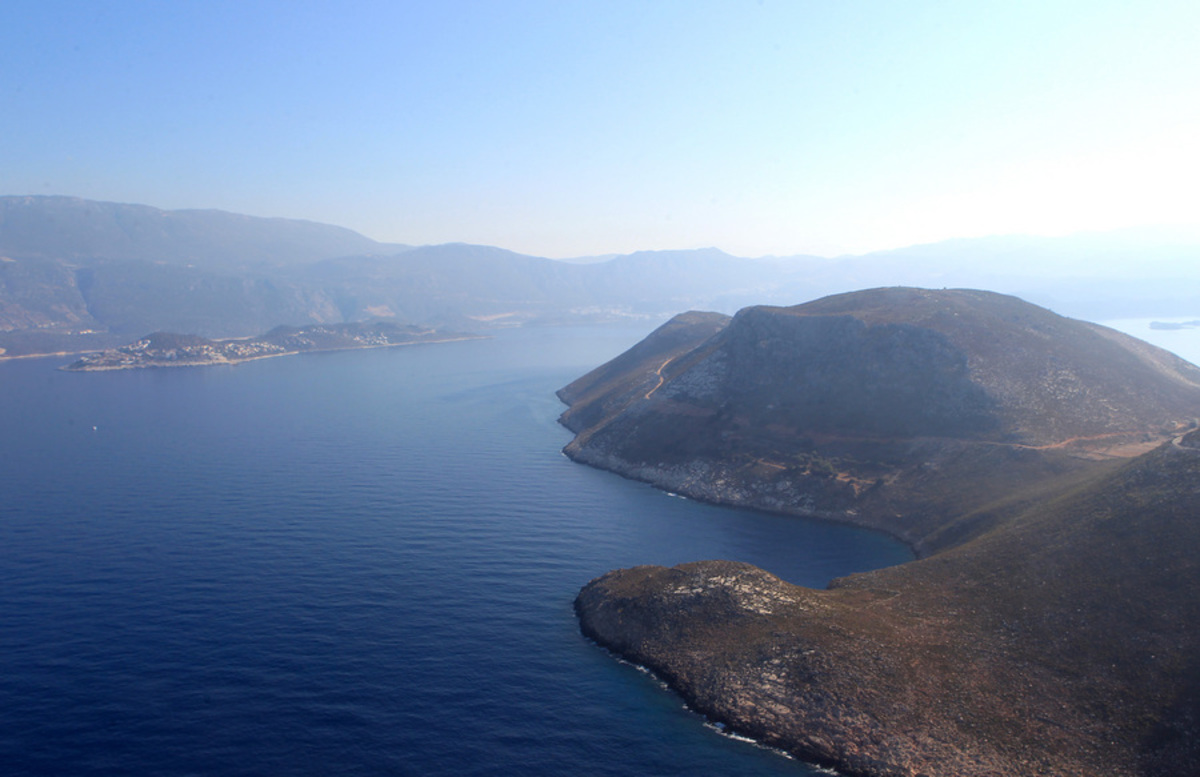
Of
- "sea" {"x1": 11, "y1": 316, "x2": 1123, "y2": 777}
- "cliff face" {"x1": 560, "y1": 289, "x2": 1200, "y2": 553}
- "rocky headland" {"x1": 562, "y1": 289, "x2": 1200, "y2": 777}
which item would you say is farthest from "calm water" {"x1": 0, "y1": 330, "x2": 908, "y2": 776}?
"cliff face" {"x1": 560, "y1": 289, "x2": 1200, "y2": 553}

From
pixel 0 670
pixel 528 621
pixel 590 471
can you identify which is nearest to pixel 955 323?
pixel 590 471

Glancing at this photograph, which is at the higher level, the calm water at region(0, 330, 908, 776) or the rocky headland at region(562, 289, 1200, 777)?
the rocky headland at region(562, 289, 1200, 777)

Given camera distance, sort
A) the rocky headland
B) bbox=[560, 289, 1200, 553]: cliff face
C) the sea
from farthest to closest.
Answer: bbox=[560, 289, 1200, 553]: cliff face < the rocky headland < the sea

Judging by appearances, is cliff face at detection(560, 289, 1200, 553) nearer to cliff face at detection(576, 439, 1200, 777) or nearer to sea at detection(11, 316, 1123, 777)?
sea at detection(11, 316, 1123, 777)

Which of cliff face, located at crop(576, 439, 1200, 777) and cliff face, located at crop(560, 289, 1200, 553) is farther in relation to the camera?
cliff face, located at crop(560, 289, 1200, 553)

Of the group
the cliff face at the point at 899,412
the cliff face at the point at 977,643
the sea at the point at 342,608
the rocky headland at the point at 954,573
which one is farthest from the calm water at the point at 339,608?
the cliff face at the point at 899,412

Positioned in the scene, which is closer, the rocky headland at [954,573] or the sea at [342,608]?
the sea at [342,608]

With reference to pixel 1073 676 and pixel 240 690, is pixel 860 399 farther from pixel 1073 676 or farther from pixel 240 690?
pixel 240 690

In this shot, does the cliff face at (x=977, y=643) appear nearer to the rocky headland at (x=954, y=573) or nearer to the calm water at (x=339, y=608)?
the rocky headland at (x=954, y=573)
